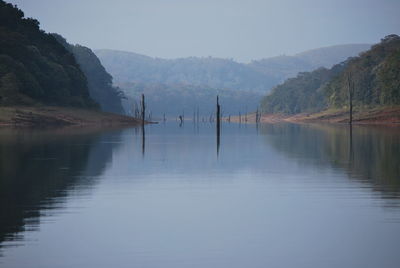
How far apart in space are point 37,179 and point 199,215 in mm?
11616

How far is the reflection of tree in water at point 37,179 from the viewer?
65.7ft

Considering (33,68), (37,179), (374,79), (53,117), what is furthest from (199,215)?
(374,79)

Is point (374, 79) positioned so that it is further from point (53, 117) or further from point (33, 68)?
point (33, 68)

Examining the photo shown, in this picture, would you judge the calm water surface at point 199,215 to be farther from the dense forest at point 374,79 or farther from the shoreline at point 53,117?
the dense forest at point 374,79

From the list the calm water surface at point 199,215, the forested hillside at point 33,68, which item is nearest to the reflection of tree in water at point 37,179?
the calm water surface at point 199,215

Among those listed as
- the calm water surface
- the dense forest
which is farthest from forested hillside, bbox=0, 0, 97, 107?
the calm water surface

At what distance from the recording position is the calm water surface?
51.6 feet

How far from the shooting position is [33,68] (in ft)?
406

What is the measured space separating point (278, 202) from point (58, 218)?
816 cm

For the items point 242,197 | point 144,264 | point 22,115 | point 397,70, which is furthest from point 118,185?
point 397,70

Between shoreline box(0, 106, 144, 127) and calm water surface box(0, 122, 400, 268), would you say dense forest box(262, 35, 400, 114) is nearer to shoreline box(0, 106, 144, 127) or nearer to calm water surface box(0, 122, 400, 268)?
shoreline box(0, 106, 144, 127)

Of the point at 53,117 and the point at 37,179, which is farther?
the point at 53,117

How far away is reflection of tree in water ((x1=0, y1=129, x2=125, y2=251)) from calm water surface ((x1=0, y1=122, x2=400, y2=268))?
6 cm

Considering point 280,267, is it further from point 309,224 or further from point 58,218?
point 58,218
